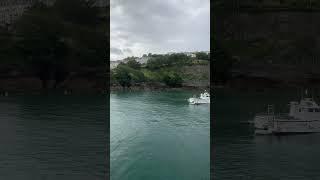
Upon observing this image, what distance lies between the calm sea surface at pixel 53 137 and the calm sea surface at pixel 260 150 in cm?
174

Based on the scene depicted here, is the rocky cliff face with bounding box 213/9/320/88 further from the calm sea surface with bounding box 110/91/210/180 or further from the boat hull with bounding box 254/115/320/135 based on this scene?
the boat hull with bounding box 254/115/320/135

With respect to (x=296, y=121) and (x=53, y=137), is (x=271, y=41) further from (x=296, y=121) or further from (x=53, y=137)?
(x=53, y=137)

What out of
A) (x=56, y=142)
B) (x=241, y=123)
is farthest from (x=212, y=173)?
(x=241, y=123)

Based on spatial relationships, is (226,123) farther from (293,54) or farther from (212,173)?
(212,173)

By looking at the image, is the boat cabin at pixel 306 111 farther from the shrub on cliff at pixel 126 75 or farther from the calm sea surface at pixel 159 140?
the shrub on cliff at pixel 126 75

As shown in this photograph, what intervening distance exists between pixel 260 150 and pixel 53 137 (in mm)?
3579

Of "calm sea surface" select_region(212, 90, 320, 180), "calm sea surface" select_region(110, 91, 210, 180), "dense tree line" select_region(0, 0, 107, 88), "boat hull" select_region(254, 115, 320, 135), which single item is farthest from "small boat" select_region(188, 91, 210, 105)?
"boat hull" select_region(254, 115, 320, 135)

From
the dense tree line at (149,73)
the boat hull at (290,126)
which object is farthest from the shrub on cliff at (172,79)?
the boat hull at (290,126)

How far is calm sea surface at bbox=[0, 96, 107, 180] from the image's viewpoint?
19.6 feet

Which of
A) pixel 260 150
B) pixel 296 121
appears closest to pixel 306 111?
pixel 296 121

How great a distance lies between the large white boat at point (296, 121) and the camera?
8000 millimetres

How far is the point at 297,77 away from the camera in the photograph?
11.3m

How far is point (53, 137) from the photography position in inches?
345

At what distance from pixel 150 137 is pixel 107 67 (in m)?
3.16
